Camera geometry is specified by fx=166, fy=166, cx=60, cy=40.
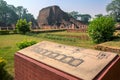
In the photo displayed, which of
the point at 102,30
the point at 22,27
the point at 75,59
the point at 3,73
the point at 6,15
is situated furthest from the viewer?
the point at 6,15

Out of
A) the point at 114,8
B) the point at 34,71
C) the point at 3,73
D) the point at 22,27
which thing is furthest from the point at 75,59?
the point at 114,8

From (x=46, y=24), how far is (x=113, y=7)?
22870 mm

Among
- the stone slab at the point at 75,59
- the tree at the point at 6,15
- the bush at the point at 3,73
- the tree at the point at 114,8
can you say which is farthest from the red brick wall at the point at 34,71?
the tree at the point at 6,15

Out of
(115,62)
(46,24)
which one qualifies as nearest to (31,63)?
(115,62)

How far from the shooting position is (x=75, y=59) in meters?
3.51

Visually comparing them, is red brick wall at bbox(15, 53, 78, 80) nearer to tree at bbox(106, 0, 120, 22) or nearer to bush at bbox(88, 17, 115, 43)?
bush at bbox(88, 17, 115, 43)

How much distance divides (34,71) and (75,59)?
42.6 inches

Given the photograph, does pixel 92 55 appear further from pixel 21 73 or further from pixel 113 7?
pixel 113 7

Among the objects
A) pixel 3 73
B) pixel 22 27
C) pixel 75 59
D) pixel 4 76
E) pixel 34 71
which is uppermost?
pixel 22 27

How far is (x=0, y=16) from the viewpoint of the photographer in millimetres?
67250

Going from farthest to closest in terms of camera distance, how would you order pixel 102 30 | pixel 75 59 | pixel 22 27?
pixel 22 27 < pixel 102 30 < pixel 75 59

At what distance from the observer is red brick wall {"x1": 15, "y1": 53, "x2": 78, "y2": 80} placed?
3.22m

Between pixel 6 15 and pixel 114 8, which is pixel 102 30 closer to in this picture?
pixel 114 8

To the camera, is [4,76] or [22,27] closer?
[4,76]
